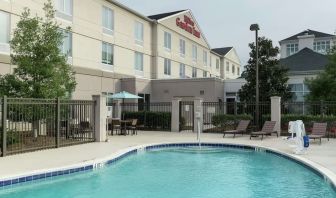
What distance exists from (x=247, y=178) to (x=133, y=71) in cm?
2343

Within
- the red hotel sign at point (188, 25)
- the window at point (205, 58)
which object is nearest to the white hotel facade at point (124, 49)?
the red hotel sign at point (188, 25)

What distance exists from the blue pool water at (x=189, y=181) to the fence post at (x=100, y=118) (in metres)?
3.88

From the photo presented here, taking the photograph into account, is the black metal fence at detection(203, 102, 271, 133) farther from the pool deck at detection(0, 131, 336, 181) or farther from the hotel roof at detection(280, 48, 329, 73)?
the hotel roof at detection(280, 48, 329, 73)

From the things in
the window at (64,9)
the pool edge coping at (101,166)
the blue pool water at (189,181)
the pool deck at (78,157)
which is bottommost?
the blue pool water at (189,181)

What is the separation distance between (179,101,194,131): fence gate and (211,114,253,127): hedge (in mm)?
1549

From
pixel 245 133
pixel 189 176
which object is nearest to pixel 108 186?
pixel 189 176

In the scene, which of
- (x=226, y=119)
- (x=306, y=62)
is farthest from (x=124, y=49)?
(x=306, y=62)

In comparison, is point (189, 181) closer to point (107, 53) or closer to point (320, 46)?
point (107, 53)

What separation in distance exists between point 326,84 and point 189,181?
21666mm

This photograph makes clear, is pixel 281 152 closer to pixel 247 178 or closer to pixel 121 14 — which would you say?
pixel 247 178

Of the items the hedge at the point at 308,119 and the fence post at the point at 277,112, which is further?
the fence post at the point at 277,112

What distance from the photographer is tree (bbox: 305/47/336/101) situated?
2744 centimetres

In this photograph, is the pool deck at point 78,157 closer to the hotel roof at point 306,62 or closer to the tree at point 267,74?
the tree at point 267,74

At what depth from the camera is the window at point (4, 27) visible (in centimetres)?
1969
